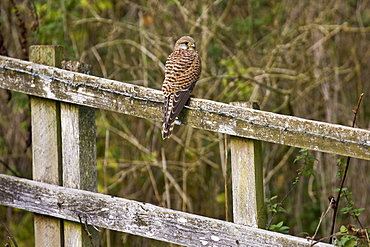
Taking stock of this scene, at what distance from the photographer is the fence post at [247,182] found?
250 cm

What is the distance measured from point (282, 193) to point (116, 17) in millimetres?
2845

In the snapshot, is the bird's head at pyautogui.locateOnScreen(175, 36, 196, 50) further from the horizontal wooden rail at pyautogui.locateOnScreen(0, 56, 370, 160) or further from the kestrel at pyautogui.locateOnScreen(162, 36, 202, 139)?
the horizontal wooden rail at pyautogui.locateOnScreen(0, 56, 370, 160)

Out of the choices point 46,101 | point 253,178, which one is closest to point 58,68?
point 46,101

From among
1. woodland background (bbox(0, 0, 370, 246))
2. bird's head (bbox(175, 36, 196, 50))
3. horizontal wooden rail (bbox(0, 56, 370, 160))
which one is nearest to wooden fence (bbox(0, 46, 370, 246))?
horizontal wooden rail (bbox(0, 56, 370, 160))

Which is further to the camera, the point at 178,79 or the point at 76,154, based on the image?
the point at 178,79

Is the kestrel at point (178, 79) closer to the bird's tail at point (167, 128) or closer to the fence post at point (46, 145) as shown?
the bird's tail at point (167, 128)

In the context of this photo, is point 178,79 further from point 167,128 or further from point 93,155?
point 93,155

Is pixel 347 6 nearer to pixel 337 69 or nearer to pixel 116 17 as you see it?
pixel 337 69

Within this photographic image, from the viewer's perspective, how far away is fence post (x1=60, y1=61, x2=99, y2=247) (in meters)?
2.82

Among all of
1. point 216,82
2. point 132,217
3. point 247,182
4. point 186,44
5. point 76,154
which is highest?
point 216,82

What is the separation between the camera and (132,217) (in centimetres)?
270

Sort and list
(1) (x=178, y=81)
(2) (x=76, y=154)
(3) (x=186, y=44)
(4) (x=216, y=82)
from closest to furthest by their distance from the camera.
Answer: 1. (2) (x=76, y=154)
2. (1) (x=178, y=81)
3. (3) (x=186, y=44)
4. (4) (x=216, y=82)

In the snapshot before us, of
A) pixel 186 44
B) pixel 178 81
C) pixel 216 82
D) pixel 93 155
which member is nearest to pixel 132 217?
pixel 93 155

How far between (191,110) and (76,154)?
63 centimetres
